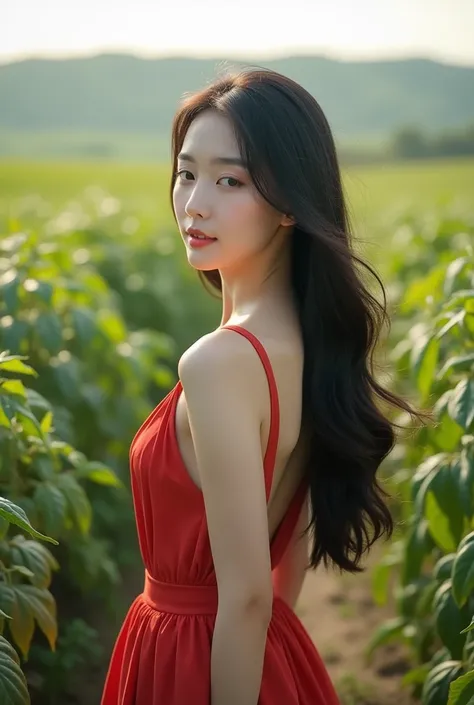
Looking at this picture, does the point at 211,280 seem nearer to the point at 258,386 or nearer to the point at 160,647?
the point at 258,386

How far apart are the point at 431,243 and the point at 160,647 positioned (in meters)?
3.96

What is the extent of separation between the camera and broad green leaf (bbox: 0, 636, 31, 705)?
1.81 meters

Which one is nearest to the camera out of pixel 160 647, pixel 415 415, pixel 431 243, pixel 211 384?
pixel 211 384

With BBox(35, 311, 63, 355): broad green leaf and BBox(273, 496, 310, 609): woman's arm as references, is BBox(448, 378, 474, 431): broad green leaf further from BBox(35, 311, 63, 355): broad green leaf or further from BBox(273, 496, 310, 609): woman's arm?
BBox(35, 311, 63, 355): broad green leaf

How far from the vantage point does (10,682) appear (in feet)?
5.95

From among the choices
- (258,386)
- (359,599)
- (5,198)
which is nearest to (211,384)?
(258,386)

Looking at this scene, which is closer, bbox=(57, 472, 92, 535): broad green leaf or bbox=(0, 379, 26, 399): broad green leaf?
bbox=(0, 379, 26, 399): broad green leaf

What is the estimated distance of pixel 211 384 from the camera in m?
1.77

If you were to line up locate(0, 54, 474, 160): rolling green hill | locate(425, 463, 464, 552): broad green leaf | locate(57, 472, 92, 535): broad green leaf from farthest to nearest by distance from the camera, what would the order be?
locate(0, 54, 474, 160): rolling green hill
locate(57, 472, 92, 535): broad green leaf
locate(425, 463, 464, 552): broad green leaf

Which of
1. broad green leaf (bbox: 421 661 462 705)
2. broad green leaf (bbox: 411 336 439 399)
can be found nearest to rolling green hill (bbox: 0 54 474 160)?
broad green leaf (bbox: 411 336 439 399)

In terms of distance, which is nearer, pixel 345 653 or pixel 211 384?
pixel 211 384

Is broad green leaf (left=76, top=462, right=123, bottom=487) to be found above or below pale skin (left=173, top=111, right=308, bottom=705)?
below

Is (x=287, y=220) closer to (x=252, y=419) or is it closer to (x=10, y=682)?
(x=252, y=419)

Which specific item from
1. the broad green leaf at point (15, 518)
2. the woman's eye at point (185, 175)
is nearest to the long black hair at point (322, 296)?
the woman's eye at point (185, 175)
